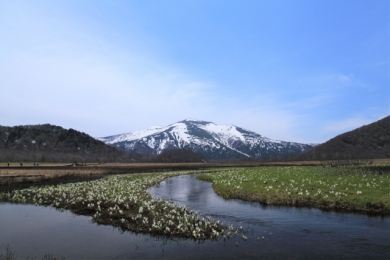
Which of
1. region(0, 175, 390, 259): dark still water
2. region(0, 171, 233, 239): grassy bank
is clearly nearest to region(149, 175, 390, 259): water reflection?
region(0, 175, 390, 259): dark still water

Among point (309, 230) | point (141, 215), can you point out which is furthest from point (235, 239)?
point (141, 215)

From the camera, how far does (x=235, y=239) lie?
16.5m

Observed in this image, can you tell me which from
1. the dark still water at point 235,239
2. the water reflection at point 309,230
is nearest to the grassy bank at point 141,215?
the dark still water at point 235,239

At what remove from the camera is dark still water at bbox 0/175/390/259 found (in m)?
14.2

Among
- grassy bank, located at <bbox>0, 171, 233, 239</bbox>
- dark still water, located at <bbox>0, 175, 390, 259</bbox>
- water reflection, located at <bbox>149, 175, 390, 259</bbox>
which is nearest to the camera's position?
dark still water, located at <bbox>0, 175, 390, 259</bbox>

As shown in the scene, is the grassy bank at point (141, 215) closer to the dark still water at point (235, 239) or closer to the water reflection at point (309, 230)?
the dark still water at point (235, 239)

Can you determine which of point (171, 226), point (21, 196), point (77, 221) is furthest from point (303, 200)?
A: point (21, 196)

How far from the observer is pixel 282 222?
2006cm

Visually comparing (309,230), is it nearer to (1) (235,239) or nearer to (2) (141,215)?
(1) (235,239)

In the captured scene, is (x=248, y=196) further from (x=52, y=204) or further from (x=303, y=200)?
(x=52, y=204)

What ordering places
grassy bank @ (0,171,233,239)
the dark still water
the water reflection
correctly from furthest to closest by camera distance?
grassy bank @ (0,171,233,239)
the water reflection
the dark still water

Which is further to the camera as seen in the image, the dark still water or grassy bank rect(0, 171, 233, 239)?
grassy bank rect(0, 171, 233, 239)

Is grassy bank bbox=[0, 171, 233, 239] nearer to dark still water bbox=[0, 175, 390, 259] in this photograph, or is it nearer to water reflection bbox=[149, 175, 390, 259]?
dark still water bbox=[0, 175, 390, 259]

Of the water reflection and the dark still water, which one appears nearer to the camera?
the dark still water
